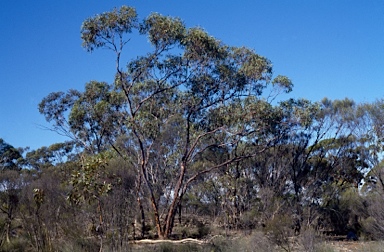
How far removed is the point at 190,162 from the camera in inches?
886

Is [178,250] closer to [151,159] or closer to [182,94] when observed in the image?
[182,94]

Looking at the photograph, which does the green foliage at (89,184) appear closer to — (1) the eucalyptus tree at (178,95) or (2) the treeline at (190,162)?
(2) the treeline at (190,162)

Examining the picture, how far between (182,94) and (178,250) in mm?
7013

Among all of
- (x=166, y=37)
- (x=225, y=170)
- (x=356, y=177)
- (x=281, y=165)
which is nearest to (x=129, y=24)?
(x=166, y=37)

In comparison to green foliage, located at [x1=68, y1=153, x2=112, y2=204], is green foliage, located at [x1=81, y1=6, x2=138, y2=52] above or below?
above

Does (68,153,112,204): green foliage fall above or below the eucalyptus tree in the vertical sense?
below

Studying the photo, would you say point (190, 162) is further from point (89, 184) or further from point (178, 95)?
point (89, 184)

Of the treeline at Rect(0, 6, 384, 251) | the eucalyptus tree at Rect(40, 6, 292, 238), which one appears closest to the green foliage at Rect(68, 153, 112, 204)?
the treeline at Rect(0, 6, 384, 251)

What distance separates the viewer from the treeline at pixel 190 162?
13.0 meters

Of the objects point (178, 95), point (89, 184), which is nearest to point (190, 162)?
point (178, 95)

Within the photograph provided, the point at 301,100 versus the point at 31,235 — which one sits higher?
the point at 301,100

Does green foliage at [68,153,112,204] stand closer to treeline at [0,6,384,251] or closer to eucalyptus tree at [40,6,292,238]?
treeline at [0,6,384,251]

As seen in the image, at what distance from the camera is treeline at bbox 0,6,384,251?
42.7 feet

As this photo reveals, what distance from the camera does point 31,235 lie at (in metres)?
12.4
